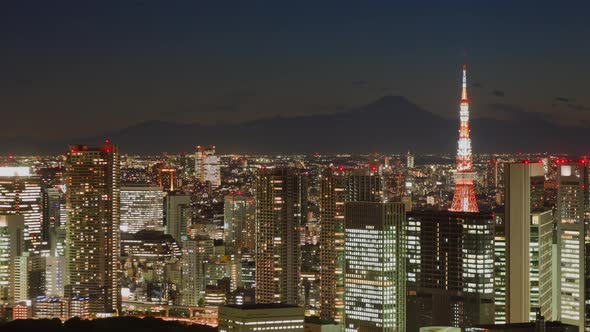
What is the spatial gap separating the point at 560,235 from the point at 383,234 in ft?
14.6

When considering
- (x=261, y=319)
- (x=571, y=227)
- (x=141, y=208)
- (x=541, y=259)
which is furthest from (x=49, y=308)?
(x=571, y=227)

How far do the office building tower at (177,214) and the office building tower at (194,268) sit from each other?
167 inches

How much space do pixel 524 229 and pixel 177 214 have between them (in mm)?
22082

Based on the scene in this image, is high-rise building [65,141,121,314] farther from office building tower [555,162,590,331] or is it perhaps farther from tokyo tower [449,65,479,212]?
office building tower [555,162,590,331]

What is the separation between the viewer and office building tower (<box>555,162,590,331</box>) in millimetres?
22469

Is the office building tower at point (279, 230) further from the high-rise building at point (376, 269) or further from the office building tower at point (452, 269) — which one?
the office building tower at point (452, 269)

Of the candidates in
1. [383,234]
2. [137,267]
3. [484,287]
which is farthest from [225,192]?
[484,287]

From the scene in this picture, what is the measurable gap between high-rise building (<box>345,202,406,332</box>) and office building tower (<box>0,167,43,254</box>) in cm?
1304

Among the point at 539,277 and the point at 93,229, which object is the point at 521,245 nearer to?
the point at 539,277

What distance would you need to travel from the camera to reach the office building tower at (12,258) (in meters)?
32.1

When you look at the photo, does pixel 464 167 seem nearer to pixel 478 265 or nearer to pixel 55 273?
pixel 478 265

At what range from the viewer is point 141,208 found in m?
42.9

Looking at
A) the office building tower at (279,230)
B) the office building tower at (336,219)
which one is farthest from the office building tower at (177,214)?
the office building tower at (336,219)

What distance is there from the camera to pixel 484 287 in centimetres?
2380
